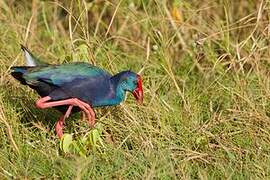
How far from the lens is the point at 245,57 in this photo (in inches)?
196

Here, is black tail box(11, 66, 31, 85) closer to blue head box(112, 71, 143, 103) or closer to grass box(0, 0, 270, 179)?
grass box(0, 0, 270, 179)

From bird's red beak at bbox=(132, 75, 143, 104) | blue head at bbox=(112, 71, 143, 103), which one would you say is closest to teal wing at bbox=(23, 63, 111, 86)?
blue head at bbox=(112, 71, 143, 103)

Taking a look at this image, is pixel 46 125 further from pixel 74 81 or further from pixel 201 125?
pixel 201 125

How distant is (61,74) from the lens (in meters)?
4.30

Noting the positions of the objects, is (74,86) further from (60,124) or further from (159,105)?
(159,105)

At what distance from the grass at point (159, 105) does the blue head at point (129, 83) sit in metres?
0.14

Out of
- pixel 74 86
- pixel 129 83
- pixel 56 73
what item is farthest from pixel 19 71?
pixel 129 83

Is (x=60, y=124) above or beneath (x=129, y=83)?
beneath

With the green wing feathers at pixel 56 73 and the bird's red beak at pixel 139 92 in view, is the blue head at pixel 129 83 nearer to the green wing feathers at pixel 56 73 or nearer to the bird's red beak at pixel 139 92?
the bird's red beak at pixel 139 92

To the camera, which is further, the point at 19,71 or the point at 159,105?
the point at 159,105

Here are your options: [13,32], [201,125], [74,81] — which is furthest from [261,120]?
[13,32]

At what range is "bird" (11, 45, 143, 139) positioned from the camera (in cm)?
429

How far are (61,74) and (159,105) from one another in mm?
699

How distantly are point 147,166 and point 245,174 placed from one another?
1.64 ft
